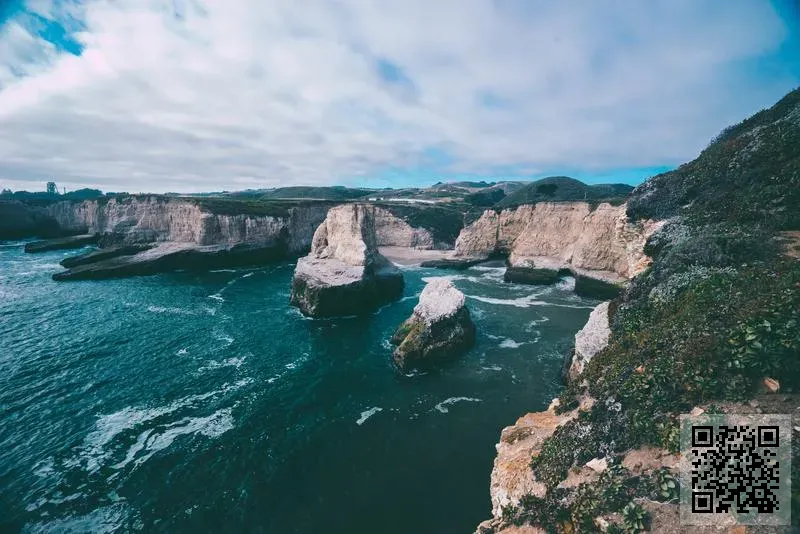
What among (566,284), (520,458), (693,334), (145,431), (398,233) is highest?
(398,233)

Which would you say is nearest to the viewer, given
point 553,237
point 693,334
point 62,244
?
point 693,334

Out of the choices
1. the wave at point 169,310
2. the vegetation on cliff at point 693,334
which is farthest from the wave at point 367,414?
the wave at point 169,310

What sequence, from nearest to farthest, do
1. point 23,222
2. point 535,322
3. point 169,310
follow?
point 535,322, point 169,310, point 23,222

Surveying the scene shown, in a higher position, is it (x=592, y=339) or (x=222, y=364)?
(x=592, y=339)

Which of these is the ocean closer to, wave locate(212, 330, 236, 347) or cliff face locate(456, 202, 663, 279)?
wave locate(212, 330, 236, 347)

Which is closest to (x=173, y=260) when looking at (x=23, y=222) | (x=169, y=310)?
(x=169, y=310)

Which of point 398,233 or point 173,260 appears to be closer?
point 173,260

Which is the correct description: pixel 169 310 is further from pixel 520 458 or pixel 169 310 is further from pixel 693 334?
pixel 693 334

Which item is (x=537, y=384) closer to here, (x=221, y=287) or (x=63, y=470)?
(x=63, y=470)
